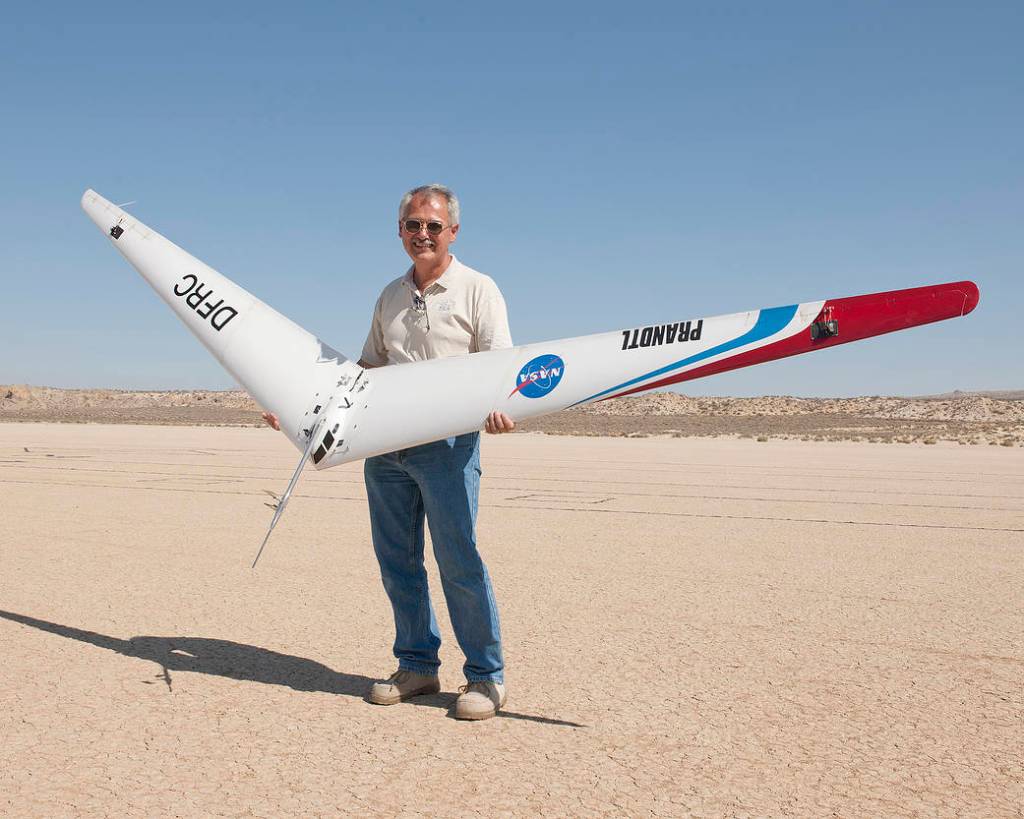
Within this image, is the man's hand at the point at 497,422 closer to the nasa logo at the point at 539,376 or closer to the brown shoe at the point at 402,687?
the nasa logo at the point at 539,376

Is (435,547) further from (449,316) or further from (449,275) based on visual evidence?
(449,275)

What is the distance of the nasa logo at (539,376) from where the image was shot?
4.31 m

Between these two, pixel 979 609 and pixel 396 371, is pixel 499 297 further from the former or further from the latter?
pixel 979 609

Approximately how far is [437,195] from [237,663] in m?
2.72

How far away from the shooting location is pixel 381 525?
449 cm

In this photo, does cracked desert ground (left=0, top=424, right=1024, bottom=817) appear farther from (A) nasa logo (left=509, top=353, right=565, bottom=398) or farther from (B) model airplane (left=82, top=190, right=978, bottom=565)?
(A) nasa logo (left=509, top=353, right=565, bottom=398)

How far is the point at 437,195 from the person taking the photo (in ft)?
14.0

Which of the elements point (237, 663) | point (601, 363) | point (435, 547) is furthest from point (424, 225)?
point (237, 663)

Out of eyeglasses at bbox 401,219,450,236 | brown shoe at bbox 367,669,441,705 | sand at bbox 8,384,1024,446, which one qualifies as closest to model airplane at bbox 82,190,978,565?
eyeglasses at bbox 401,219,450,236

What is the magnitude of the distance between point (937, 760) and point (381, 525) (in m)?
2.57

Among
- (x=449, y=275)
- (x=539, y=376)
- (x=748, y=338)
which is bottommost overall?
(x=539, y=376)

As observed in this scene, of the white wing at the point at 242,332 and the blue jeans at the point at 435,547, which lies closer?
the blue jeans at the point at 435,547

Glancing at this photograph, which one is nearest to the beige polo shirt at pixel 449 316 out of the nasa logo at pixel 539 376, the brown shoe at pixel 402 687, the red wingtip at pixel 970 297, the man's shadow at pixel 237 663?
the nasa logo at pixel 539 376

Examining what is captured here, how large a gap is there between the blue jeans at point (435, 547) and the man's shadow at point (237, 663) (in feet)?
0.96
